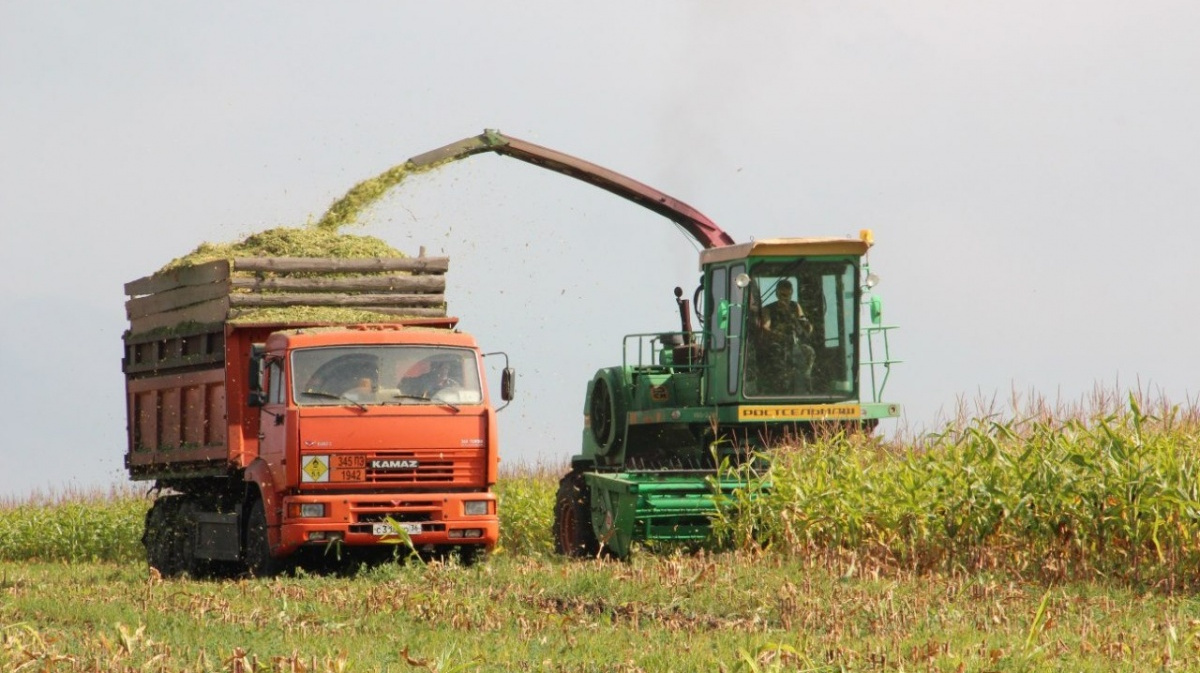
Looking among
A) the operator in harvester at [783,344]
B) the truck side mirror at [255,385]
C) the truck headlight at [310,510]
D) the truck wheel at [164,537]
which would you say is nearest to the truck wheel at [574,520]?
the operator in harvester at [783,344]

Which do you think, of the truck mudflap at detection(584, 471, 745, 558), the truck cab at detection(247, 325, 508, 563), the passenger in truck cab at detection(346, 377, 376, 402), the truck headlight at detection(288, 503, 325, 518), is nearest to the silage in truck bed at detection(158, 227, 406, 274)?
the truck cab at detection(247, 325, 508, 563)

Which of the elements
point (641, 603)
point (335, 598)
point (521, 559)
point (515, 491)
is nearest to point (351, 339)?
point (521, 559)

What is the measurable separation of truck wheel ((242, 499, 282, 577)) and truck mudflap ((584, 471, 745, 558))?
3177 millimetres

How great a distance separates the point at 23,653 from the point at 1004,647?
4927 mm

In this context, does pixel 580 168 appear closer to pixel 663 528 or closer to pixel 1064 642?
pixel 663 528

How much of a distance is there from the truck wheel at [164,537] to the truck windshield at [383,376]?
165 inches

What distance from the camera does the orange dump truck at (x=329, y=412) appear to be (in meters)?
14.7

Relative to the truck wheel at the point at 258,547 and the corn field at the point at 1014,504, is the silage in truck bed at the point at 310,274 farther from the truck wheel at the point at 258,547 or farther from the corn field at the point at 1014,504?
the corn field at the point at 1014,504

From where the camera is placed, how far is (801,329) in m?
17.2

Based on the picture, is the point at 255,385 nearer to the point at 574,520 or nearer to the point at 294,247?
the point at 294,247

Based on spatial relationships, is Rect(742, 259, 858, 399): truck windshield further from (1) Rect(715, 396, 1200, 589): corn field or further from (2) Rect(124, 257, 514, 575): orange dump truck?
(2) Rect(124, 257, 514, 575): orange dump truck

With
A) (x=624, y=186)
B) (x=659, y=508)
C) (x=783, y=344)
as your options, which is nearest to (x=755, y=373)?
(x=783, y=344)

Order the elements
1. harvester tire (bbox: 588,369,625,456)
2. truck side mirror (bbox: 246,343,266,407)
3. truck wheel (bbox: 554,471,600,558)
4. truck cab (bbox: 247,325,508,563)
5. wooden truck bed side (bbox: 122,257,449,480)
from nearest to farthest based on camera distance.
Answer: truck cab (bbox: 247,325,508,563), truck side mirror (bbox: 246,343,266,407), wooden truck bed side (bbox: 122,257,449,480), truck wheel (bbox: 554,471,600,558), harvester tire (bbox: 588,369,625,456)

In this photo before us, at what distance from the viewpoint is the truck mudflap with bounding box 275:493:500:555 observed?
569 inches
